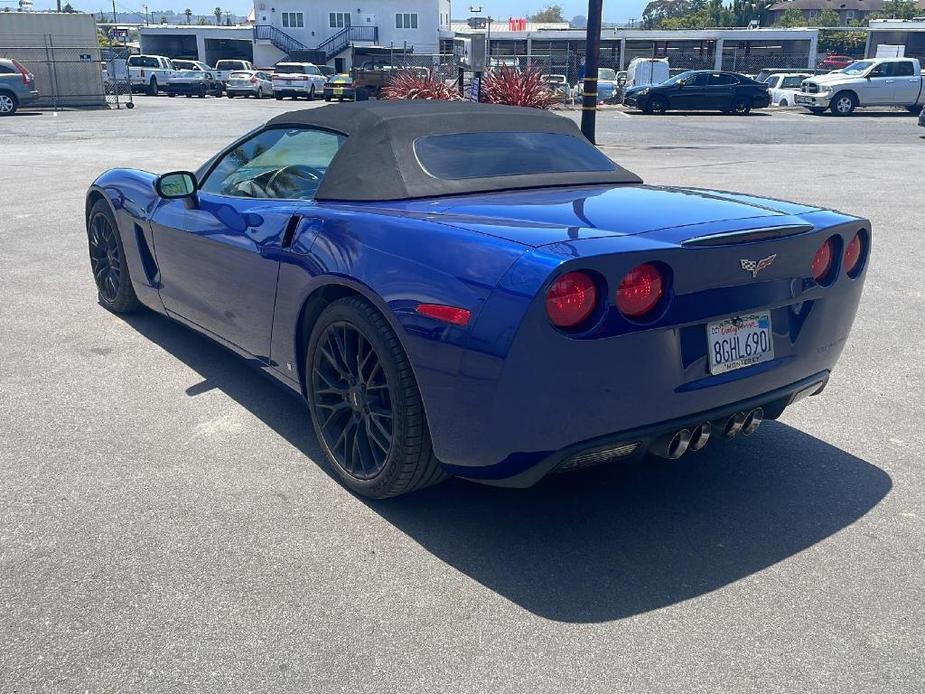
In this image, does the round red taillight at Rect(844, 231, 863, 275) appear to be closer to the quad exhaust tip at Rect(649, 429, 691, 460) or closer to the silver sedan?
the quad exhaust tip at Rect(649, 429, 691, 460)

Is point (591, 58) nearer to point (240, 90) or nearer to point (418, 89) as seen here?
point (418, 89)

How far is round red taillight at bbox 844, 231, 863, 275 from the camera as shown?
3.44 metres

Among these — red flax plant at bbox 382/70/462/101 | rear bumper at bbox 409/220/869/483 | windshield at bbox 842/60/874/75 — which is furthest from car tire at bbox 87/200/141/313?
windshield at bbox 842/60/874/75

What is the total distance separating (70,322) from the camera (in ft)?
19.1

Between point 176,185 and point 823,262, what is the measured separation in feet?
9.86

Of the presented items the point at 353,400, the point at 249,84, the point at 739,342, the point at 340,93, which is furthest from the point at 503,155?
the point at 249,84

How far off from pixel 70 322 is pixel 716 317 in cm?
444

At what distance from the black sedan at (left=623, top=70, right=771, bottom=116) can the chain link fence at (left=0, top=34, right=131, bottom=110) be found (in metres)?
18.8

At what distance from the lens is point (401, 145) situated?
151 inches

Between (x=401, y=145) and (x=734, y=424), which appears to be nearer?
(x=734, y=424)

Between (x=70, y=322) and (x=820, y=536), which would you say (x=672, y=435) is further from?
(x=70, y=322)

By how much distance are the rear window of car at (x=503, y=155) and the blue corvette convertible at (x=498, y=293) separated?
14mm

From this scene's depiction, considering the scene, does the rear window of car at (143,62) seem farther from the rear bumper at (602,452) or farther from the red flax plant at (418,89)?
the rear bumper at (602,452)

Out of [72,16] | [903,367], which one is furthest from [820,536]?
[72,16]
